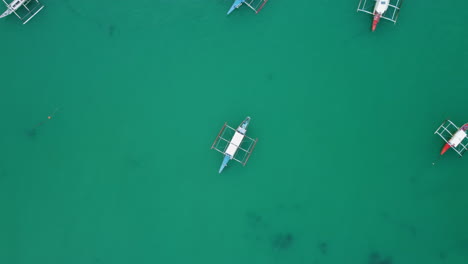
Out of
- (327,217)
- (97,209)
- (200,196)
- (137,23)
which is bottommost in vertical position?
(97,209)

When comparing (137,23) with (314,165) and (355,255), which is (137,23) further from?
(355,255)

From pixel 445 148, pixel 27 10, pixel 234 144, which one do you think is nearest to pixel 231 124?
pixel 234 144

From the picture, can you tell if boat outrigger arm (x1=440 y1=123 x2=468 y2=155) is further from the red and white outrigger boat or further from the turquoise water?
the red and white outrigger boat

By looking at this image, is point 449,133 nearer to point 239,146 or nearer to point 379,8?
point 379,8

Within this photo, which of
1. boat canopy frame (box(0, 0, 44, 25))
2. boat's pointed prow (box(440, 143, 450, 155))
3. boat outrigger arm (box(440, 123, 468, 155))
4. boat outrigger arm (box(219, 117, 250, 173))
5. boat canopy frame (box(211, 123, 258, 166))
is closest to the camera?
boat outrigger arm (box(440, 123, 468, 155))

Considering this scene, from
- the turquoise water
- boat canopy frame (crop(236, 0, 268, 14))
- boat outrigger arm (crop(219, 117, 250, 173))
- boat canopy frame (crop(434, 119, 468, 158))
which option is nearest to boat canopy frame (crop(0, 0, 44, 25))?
the turquoise water

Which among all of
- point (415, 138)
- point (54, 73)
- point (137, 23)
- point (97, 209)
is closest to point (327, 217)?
point (415, 138)
